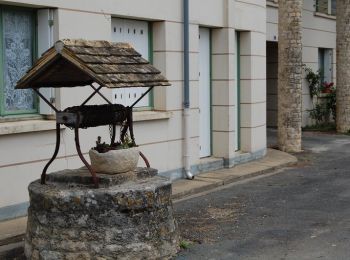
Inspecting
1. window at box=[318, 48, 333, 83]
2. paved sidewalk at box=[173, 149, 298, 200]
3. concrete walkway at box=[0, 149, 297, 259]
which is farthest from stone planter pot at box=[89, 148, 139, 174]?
window at box=[318, 48, 333, 83]

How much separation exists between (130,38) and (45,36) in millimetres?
2155

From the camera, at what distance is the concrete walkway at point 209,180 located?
301 inches

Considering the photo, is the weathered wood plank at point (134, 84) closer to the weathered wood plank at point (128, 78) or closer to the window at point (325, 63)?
the weathered wood plank at point (128, 78)

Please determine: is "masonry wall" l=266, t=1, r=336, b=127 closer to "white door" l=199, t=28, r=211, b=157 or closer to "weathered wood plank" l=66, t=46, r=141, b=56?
"white door" l=199, t=28, r=211, b=157

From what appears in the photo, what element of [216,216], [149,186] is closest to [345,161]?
[216,216]

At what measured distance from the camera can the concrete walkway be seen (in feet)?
25.1

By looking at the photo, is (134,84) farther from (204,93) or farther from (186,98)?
(204,93)

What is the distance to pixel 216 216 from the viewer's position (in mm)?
9164

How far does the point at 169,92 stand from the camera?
11492 millimetres

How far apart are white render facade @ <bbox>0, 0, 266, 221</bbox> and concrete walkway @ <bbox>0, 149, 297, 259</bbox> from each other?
241 millimetres

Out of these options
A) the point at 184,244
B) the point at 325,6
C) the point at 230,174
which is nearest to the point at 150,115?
the point at 230,174

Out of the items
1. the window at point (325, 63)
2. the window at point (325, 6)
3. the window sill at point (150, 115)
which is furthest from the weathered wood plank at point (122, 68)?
the window at point (325, 63)

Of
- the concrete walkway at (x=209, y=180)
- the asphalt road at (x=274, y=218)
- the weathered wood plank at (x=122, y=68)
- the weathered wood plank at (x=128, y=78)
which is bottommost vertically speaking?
the asphalt road at (x=274, y=218)

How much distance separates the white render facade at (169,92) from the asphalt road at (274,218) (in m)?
1.29
